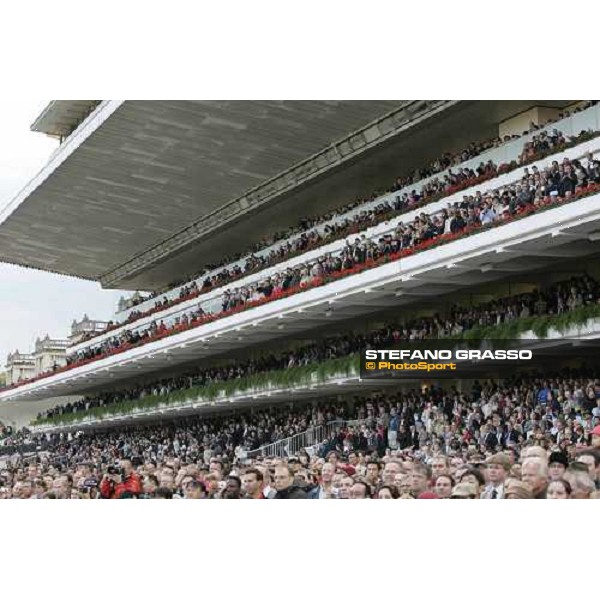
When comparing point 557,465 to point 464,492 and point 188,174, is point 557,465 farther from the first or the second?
point 188,174

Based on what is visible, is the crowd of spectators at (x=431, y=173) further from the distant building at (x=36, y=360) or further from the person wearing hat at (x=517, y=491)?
the person wearing hat at (x=517, y=491)

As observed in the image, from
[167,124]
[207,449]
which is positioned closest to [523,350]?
[207,449]

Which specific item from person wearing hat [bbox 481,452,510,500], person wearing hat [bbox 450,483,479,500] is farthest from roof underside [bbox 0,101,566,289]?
person wearing hat [bbox 450,483,479,500]

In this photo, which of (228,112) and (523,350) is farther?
(228,112)

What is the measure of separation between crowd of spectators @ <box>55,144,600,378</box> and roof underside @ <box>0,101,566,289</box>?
160cm

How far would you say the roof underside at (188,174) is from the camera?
20.4m

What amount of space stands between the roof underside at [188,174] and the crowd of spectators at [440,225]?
1.60 meters

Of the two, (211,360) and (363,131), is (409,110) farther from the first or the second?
(211,360)

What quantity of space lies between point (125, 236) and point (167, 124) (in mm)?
8688

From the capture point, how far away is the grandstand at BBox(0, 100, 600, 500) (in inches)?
638

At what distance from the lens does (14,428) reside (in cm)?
2125

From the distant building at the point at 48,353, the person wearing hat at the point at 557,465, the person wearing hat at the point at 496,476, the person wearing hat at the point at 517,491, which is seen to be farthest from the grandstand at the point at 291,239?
the person wearing hat at the point at 517,491

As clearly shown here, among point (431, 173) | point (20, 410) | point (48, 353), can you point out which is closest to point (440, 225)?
point (431, 173)

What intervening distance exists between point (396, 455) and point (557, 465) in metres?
4.77
